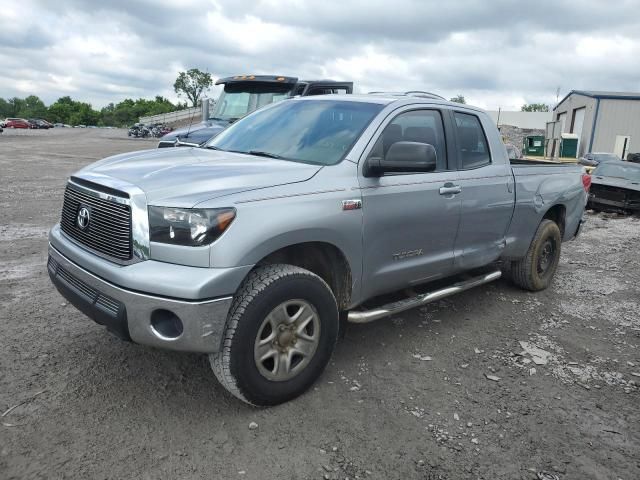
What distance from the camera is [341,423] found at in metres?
3.08

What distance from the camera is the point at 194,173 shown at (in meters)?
3.09

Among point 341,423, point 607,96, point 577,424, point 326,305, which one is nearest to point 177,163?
point 326,305

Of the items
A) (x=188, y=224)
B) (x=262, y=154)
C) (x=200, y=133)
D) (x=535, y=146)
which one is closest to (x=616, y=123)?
(x=535, y=146)

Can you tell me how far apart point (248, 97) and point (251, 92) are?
0.13 m

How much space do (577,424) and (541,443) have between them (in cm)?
37

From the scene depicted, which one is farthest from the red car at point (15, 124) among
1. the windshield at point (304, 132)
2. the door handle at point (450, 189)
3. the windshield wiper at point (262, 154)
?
the door handle at point (450, 189)

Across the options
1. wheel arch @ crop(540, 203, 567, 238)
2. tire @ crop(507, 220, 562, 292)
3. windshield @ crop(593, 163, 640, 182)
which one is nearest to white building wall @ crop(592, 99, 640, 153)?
windshield @ crop(593, 163, 640, 182)

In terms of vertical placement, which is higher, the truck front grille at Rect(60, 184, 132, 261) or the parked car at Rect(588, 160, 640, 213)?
the truck front grille at Rect(60, 184, 132, 261)

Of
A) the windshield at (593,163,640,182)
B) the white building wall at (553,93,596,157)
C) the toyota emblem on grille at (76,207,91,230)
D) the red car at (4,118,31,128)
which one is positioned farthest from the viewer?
the red car at (4,118,31,128)

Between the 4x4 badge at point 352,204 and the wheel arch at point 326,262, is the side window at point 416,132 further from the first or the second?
the wheel arch at point 326,262

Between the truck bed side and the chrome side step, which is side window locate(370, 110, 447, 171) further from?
the truck bed side

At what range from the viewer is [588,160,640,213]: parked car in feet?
39.8

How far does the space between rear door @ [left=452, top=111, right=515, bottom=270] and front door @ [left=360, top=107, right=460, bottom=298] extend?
0.16 metres

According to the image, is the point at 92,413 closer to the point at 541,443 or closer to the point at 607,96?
the point at 541,443
